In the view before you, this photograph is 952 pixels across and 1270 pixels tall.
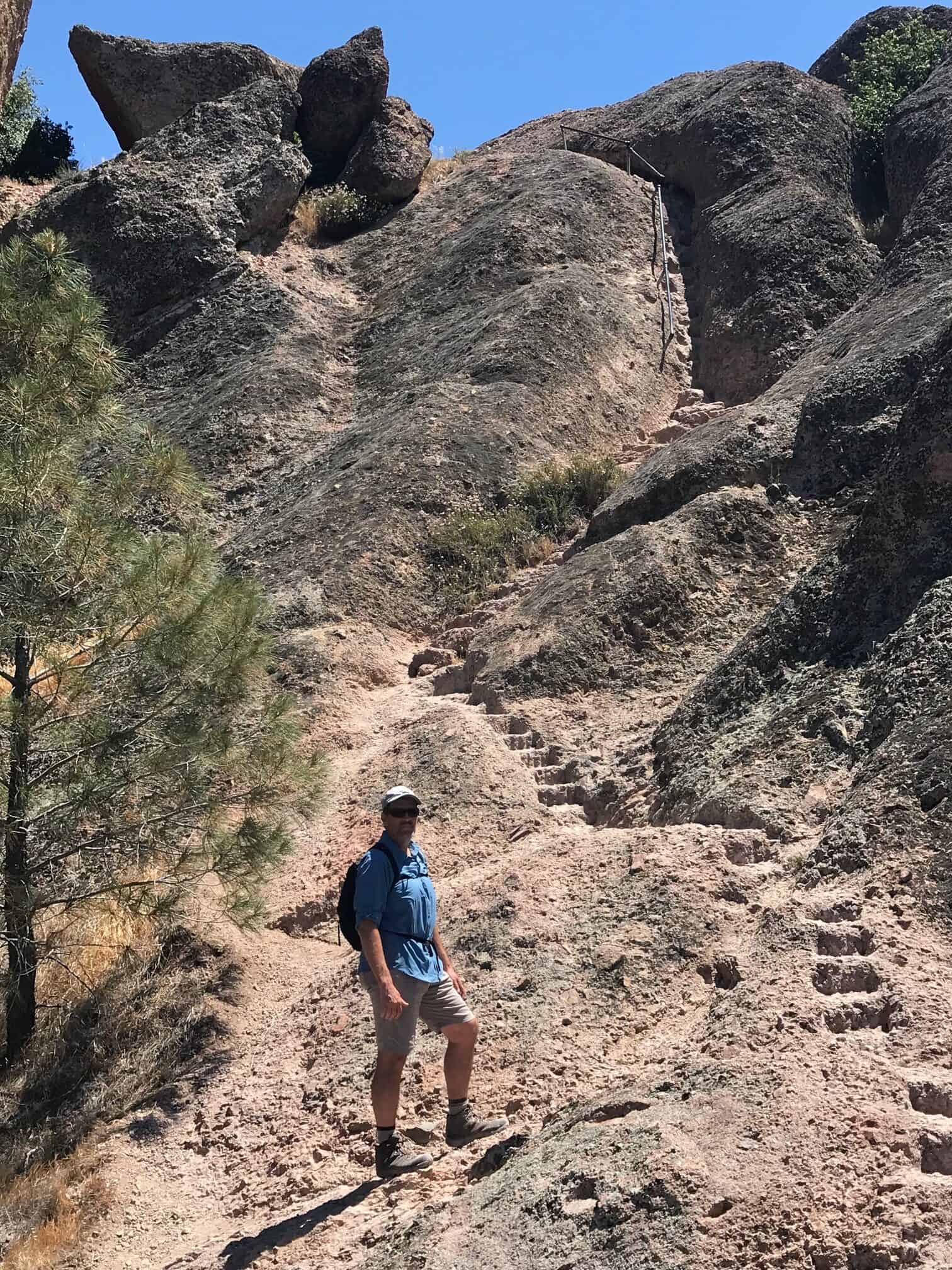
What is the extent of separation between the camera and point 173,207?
685 inches

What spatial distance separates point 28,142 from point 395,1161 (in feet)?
71.5

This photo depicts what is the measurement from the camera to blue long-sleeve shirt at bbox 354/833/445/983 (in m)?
4.61

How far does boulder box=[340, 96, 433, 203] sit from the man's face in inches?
653

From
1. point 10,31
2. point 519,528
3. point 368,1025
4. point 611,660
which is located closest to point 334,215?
point 10,31

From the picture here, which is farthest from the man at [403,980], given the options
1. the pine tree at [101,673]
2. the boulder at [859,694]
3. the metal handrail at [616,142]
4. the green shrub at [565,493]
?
the metal handrail at [616,142]

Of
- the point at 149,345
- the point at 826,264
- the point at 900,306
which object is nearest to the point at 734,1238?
the point at 900,306

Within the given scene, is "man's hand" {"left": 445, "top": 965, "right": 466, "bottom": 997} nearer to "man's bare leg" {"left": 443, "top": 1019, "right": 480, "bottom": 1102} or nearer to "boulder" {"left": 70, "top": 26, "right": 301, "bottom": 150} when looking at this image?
"man's bare leg" {"left": 443, "top": 1019, "right": 480, "bottom": 1102}

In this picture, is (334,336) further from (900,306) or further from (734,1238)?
(734,1238)

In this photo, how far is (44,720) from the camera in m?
6.54

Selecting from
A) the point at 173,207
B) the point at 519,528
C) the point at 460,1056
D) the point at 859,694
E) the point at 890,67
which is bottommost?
the point at 460,1056

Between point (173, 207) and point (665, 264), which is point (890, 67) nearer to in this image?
point (665, 264)

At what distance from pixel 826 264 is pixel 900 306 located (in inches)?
147

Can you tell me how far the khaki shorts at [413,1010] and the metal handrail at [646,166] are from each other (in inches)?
468

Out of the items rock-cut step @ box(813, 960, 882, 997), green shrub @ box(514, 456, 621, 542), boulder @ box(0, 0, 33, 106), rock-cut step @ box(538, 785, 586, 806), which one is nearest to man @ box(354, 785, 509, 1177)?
rock-cut step @ box(813, 960, 882, 997)
